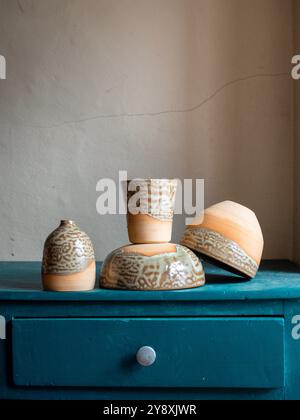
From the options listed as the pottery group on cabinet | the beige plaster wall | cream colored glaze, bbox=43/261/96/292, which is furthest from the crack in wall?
cream colored glaze, bbox=43/261/96/292

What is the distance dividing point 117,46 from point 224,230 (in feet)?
2.15

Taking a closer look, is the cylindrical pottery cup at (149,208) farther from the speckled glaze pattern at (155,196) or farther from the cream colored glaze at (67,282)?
the cream colored glaze at (67,282)

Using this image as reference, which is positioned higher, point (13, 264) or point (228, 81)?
point (228, 81)

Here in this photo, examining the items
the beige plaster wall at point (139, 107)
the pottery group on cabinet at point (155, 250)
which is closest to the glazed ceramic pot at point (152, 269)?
the pottery group on cabinet at point (155, 250)

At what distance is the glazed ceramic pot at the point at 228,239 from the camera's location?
1.15m

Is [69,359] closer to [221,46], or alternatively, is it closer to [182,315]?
[182,315]

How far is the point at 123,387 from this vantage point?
1.11 meters

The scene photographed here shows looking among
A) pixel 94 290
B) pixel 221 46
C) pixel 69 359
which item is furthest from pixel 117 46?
pixel 69 359

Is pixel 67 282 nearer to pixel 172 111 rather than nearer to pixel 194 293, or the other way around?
pixel 194 293

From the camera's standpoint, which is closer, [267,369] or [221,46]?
[267,369]

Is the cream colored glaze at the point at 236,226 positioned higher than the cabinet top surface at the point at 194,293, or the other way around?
the cream colored glaze at the point at 236,226

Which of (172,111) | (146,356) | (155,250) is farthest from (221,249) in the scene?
(172,111)

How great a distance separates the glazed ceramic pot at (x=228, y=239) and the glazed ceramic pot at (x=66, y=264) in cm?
20

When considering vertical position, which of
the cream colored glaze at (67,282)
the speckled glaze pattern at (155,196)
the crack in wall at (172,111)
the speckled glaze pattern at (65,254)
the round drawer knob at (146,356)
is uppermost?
the crack in wall at (172,111)
